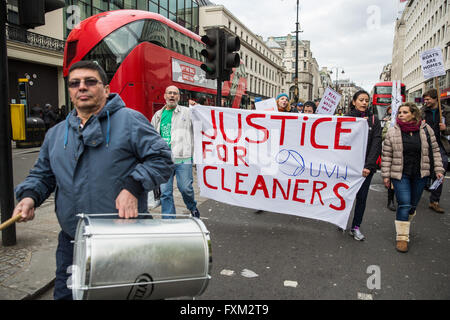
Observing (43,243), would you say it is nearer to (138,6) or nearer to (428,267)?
(428,267)

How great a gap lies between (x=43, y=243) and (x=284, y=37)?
111 m

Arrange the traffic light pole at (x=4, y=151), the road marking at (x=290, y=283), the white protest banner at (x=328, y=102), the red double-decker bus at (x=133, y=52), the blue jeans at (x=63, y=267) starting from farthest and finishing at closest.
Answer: the red double-decker bus at (x=133, y=52), the white protest banner at (x=328, y=102), the traffic light pole at (x=4, y=151), the road marking at (x=290, y=283), the blue jeans at (x=63, y=267)

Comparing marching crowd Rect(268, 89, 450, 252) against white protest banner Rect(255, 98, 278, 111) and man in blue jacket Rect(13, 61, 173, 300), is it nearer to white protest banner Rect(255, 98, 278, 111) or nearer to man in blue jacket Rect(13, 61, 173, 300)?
white protest banner Rect(255, 98, 278, 111)

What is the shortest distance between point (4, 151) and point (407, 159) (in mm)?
4588

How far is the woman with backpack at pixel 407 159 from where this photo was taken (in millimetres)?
4184

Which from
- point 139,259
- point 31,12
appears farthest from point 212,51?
point 139,259

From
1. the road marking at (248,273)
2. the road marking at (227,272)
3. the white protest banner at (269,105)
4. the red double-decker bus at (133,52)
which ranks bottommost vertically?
the road marking at (248,273)

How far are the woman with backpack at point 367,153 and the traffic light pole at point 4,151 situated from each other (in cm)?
404

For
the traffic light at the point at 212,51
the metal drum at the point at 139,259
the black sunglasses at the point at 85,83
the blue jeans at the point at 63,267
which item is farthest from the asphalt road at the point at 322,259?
the traffic light at the point at 212,51

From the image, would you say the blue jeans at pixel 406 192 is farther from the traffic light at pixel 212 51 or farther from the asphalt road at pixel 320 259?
the traffic light at pixel 212 51

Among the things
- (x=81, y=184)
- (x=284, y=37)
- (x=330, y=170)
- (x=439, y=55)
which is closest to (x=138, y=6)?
(x=439, y=55)

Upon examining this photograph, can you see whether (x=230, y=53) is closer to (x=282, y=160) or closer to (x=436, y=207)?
(x=282, y=160)

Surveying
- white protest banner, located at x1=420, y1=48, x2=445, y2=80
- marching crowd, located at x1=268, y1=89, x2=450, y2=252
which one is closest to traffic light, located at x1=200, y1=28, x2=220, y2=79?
marching crowd, located at x1=268, y1=89, x2=450, y2=252
